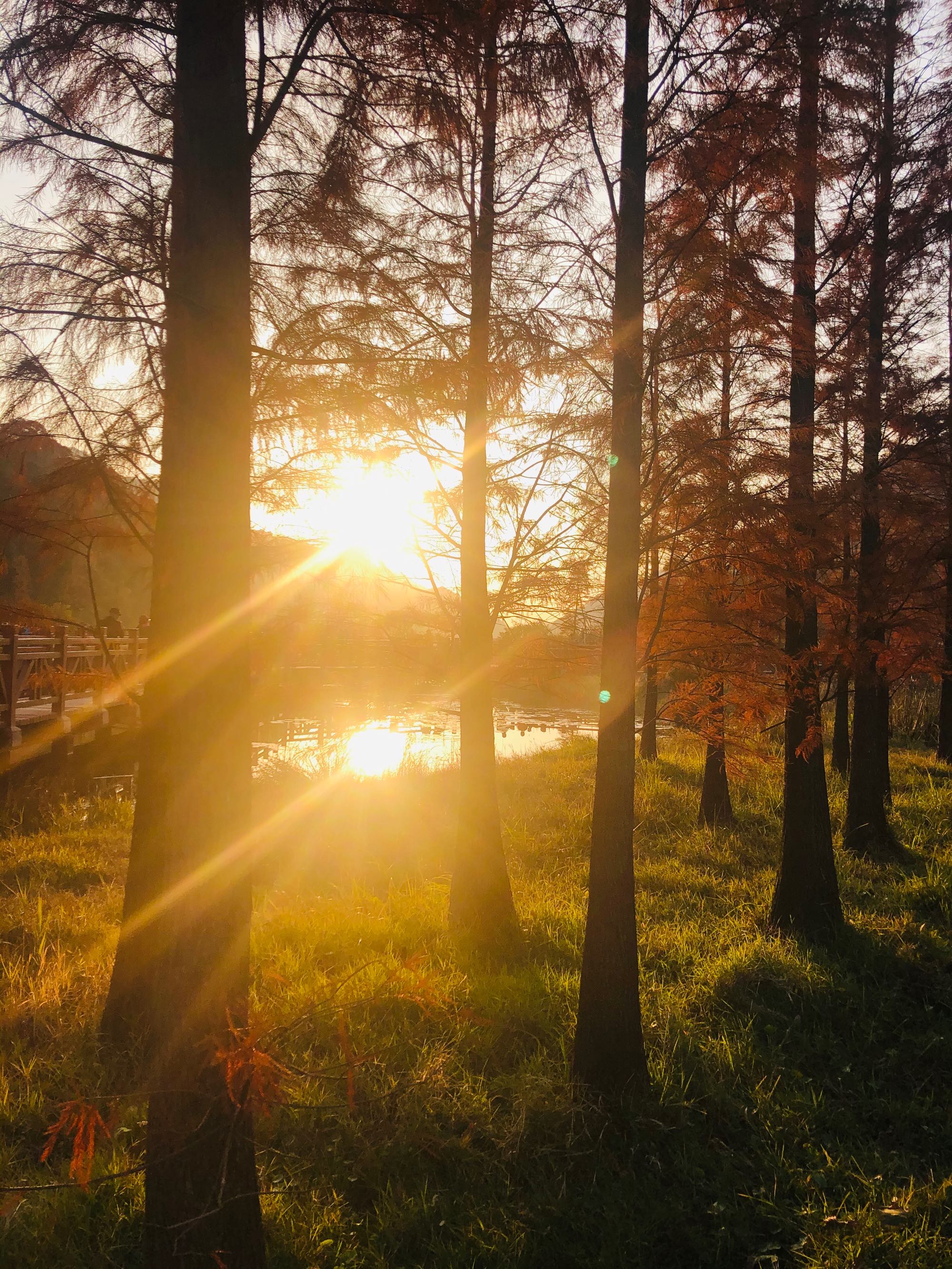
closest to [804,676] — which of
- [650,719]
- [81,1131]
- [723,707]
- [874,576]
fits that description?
[723,707]

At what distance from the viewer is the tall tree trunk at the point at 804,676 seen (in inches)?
289

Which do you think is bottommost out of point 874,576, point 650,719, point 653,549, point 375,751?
point 375,751

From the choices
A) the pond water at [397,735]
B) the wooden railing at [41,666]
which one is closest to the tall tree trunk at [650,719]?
the pond water at [397,735]

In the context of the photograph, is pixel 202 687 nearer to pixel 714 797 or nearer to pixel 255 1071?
pixel 255 1071

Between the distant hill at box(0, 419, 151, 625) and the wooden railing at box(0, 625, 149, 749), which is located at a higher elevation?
the distant hill at box(0, 419, 151, 625)

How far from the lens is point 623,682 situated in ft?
15.9

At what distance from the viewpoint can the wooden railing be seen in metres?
12.0

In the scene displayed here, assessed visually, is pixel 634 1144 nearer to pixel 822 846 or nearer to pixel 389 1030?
pixel 389 1030

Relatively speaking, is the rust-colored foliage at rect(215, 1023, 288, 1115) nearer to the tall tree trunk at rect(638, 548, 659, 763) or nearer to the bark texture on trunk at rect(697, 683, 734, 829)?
the bark texture on trunk at rect(697, 683, 734, 829)

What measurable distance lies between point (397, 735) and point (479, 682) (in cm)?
1776

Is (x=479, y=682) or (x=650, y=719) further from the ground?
(x=479, y=682)

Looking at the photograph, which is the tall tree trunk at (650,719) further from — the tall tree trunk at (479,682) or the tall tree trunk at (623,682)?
the tall tree trunk at (623,682)

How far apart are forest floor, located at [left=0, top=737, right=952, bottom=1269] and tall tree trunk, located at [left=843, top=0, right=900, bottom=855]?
42.0 inches

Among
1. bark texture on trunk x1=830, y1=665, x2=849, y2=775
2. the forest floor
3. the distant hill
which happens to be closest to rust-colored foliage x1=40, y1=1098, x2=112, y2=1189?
the forest floor
